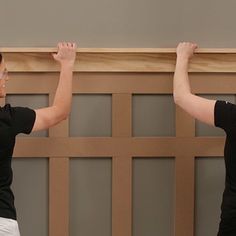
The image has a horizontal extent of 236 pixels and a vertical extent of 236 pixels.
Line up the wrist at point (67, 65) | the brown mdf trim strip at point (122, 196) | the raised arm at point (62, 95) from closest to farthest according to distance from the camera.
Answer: the raised arm at point (62, 95), the wrist at point (67, 65), the brown mdf trim strip at point (122, 196)

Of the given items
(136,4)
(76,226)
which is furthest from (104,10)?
(76,226)

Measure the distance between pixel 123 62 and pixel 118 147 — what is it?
0.25 meters

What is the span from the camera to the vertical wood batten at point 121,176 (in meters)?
1.51

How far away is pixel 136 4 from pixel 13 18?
36cm

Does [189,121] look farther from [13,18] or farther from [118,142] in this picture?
[13,18]

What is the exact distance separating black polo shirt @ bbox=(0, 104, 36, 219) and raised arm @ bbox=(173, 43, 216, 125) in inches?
15.9

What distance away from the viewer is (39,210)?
153 centimetres

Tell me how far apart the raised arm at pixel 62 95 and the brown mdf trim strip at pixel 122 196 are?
25 cm

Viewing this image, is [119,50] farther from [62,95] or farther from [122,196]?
[122,196]

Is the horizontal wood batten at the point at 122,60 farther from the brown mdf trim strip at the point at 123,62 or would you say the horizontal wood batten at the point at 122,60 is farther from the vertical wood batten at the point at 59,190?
the vertical wood batten at the point at 59,190

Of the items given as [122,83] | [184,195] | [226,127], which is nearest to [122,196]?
[184,195]

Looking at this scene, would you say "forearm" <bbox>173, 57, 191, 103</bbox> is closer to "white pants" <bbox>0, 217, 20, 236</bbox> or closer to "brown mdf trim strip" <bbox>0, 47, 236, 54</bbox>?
"brown mdf trim strip" <bbox>0, 47, 236, 54</bbox>

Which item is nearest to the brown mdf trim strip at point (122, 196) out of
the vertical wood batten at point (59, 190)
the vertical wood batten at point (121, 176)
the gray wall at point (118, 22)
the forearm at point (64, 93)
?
the vertical wood batten at point (121, 176)

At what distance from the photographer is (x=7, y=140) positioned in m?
1.20
